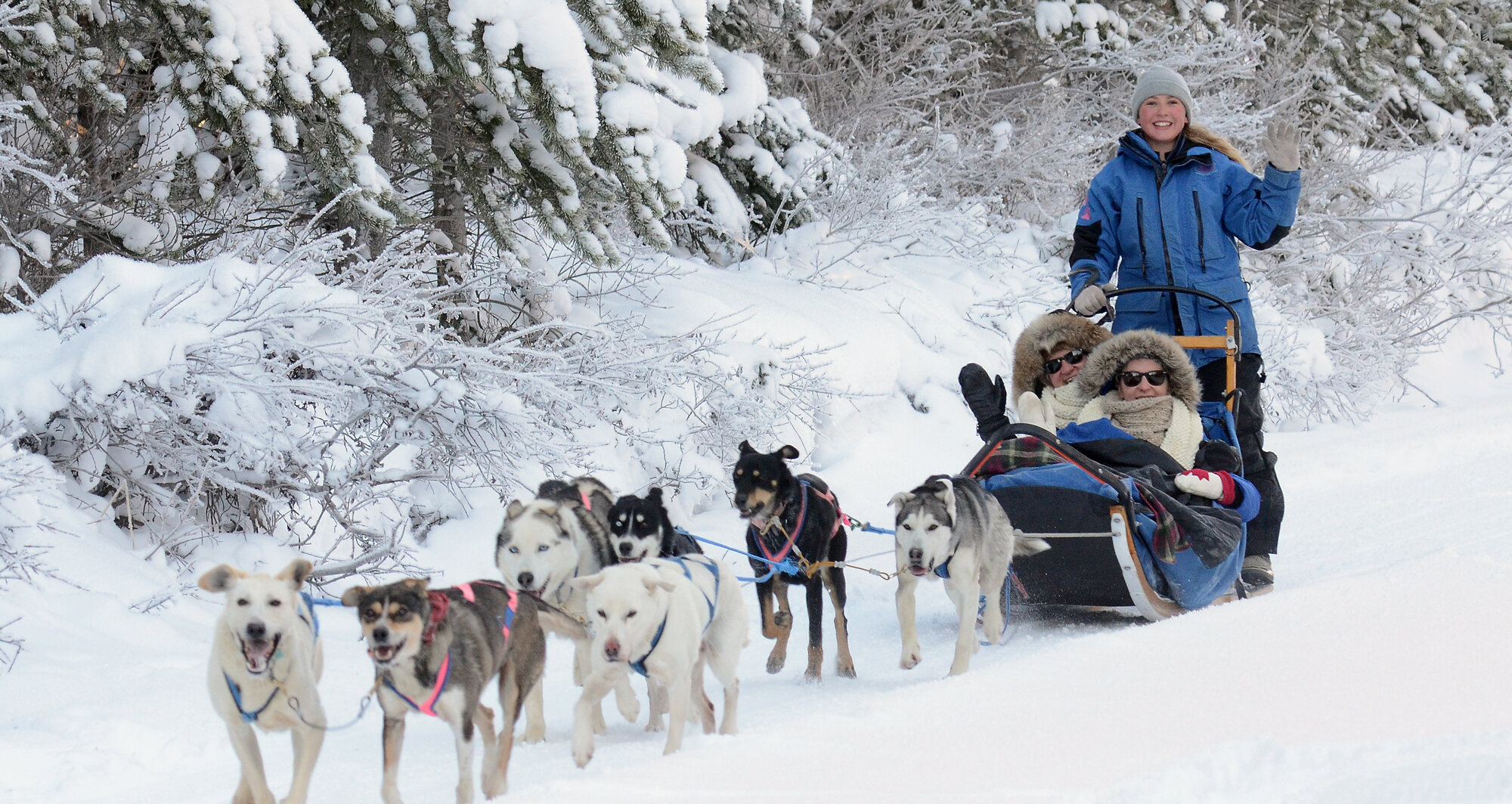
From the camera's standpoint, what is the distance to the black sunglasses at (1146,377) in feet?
16.9

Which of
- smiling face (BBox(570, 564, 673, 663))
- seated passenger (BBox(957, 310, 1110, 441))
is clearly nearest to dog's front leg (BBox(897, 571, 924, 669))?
seated passenger (BBox(957, 310, 1110, 441))

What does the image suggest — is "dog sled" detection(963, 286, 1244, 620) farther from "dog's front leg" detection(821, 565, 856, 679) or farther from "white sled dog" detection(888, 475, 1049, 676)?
"dog's front leg" detection(821, 565, 856, 679)

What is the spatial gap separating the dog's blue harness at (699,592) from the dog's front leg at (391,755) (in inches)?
26.5

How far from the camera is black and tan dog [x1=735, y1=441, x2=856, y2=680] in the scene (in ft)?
15.2

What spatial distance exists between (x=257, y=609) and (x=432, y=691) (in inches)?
17.4

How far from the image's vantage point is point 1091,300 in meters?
5.27

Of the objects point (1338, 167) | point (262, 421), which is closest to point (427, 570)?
point (262, 421)

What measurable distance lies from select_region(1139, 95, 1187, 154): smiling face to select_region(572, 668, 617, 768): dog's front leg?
352 centimetres

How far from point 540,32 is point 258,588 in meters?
3.07

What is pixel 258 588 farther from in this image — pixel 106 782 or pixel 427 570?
pixel 427 570

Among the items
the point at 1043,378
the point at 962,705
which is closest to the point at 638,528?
the point at 962,705

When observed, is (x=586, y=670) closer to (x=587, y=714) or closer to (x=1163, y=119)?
(x=587, y=714)

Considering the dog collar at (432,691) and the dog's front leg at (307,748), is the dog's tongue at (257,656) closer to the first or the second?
the dog's front leg at (307,748)

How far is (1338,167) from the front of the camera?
46.8 feet
